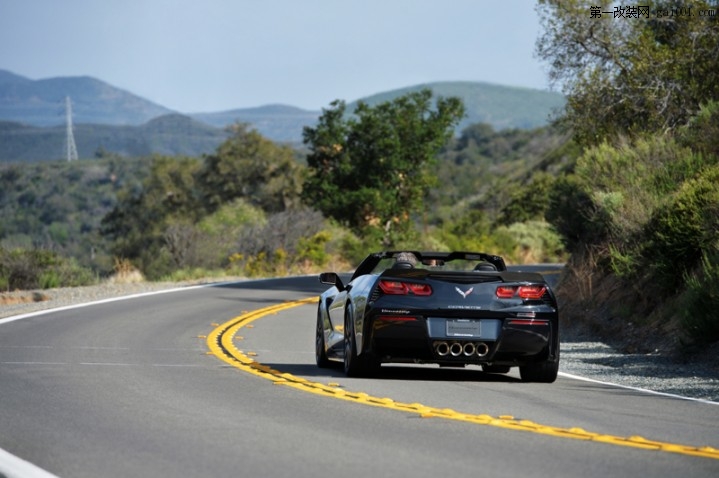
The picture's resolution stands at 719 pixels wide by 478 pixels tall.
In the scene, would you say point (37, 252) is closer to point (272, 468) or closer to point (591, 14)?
point (591, 14)

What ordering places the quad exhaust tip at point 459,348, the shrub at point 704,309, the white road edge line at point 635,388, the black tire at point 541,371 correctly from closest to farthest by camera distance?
the white road edge line at point 635,388
the quad exhaust tip at point 459,348
the black tire at point 541,371
the shrub at point 704,309

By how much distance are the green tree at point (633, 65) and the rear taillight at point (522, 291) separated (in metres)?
17.8

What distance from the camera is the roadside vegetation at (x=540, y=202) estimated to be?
63.7 feet

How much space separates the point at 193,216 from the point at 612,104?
43.3 metres

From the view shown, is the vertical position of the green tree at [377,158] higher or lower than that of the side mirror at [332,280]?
higher

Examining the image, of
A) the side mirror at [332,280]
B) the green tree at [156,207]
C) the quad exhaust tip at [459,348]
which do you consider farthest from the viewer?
the green tree at [156,207]

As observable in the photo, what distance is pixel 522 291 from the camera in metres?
13.0

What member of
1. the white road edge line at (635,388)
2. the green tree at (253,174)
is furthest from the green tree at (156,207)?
the white road edge line at (635,388)

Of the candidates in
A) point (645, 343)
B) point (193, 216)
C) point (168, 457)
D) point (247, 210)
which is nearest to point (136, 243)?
point (193, 216)

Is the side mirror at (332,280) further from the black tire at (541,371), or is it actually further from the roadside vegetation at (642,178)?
the roadside vegetation at (642,178)

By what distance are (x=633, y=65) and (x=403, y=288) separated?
19.3 m

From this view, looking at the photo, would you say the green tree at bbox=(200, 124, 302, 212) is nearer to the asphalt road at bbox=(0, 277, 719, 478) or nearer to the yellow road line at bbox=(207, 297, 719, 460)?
the yellow road line at bbox=(207, 297, 719, 460)

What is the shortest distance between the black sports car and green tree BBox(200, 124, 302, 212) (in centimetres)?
5726

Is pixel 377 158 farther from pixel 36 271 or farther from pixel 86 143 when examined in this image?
pixel 86 143
